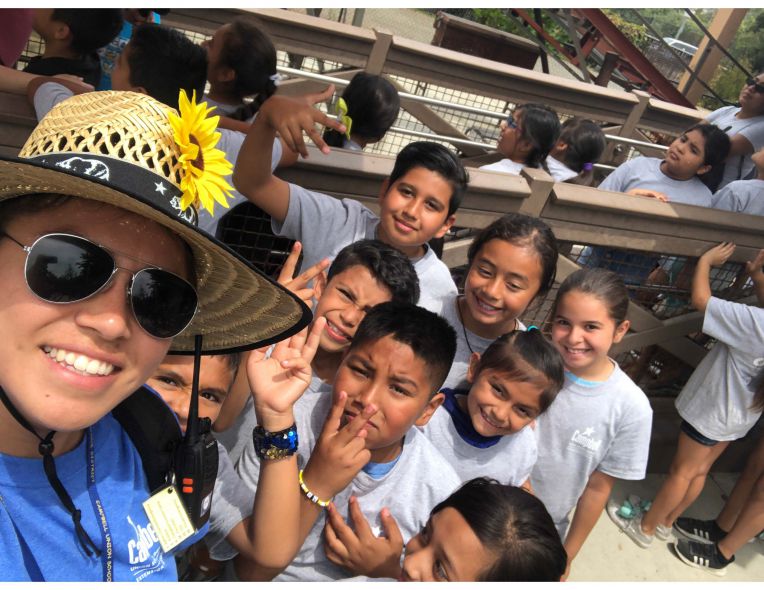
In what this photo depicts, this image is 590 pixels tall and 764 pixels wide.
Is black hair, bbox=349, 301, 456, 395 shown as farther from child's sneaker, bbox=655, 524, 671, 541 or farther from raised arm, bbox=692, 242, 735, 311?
child's sneaker, bbox=655, 524, 671, 541

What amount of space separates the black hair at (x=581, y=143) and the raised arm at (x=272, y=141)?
271 centimetres

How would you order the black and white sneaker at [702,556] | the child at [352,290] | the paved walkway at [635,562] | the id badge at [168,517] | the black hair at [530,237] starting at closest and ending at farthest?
the id badge at [168,517] < the child at [352,290] < the black hair at [530,237] < the paved walkway at [635,562] < the black and white sneaker at [702,556]

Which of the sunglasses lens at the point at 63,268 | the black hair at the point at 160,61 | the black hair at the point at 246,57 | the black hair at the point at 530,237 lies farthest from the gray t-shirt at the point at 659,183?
the sunglasses lens at the point at 63,268

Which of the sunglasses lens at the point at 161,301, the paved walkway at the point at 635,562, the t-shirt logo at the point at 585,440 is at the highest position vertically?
the sunglasses lens at the point at 161,301

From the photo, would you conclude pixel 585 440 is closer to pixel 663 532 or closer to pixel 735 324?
pixel 735 324

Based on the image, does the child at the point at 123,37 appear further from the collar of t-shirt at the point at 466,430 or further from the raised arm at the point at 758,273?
the raised arm at the point at 758,273

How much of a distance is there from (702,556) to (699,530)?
0.58 feet

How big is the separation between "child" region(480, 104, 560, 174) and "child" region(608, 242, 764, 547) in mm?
1219

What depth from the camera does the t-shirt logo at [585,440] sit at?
2.31 metres

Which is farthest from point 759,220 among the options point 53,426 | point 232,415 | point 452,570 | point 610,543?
point 53,426

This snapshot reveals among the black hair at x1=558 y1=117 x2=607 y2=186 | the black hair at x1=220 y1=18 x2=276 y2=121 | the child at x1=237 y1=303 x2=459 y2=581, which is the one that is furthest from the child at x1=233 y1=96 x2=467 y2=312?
the black hair at x1=558 y1=117 x2=607 y2=186

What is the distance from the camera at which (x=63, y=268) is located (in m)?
0.87

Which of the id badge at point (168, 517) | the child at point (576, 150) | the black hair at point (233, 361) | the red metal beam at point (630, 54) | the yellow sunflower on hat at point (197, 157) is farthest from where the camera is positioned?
the red metal beam at point (630, 54)

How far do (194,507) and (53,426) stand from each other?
382mm
